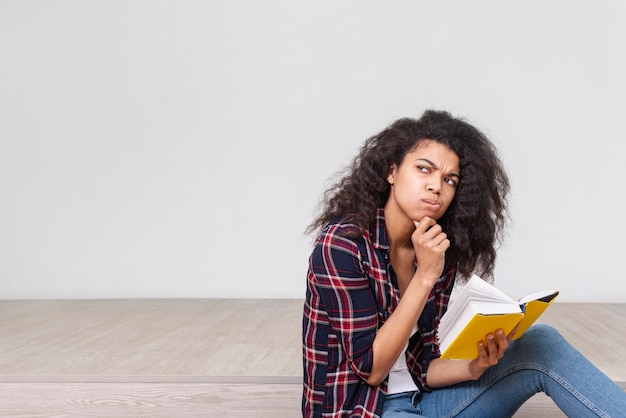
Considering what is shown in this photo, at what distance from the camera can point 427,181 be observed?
148 cm

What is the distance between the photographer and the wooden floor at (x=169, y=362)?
6.98ft

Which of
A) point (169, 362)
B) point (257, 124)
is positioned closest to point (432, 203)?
point (169, 362)

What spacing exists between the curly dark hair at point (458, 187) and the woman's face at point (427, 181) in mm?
26

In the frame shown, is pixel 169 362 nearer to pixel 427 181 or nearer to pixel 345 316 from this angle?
pixel 345 316

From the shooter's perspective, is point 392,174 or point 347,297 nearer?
point 347,297

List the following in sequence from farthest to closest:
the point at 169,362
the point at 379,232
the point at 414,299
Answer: the point at 169,362 < the point at 379,232 < the point at 414,299

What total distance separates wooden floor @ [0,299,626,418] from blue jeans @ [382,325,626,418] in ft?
1.89

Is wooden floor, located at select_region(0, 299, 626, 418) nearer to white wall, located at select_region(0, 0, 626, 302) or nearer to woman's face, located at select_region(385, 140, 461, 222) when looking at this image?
white wall, located at select_region(0, 0, 626, 302)

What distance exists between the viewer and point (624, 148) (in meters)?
3.82

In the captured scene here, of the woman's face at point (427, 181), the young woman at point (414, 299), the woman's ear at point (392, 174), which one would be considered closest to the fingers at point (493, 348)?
the young woman at point (414, 299)

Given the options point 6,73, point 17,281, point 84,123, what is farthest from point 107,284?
point 6,73

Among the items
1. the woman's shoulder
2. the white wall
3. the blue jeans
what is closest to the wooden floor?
the blue jeans

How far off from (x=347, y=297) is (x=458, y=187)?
361 millimetres

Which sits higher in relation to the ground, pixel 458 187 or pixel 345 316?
pixel 458 187
